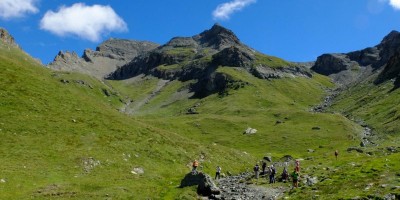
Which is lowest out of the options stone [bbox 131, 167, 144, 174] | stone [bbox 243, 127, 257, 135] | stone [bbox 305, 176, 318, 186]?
stone [bbox 305, 176, 318, 186]

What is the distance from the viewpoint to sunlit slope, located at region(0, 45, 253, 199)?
1950 inches

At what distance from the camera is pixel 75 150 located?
6144cm

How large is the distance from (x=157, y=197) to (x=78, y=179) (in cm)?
1106

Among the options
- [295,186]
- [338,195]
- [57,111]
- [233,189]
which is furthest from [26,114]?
[338,195]

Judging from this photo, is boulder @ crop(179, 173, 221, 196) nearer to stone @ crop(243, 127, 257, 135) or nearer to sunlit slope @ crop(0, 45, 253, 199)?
sunlit slope @ crop(0, 45, 253, 199)

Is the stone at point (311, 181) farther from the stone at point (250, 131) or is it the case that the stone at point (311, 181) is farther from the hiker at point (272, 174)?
the stone at point (250, 131)

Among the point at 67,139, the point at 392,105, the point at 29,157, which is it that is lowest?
the point at 29,157

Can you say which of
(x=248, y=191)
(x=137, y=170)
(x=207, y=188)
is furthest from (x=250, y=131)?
(x=207, y=188)

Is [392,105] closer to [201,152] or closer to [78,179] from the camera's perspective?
[201,152]

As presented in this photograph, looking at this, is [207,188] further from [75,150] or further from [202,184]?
[75,150]

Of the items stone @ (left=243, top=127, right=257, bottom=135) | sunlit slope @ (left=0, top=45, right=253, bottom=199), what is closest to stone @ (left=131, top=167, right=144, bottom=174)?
sunlit slope @ (left=0, top=45, right=253, bottom=199)

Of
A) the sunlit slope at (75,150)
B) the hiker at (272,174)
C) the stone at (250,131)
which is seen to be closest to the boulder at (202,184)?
the sunlit slope at (75,150)

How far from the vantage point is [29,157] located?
55.8m

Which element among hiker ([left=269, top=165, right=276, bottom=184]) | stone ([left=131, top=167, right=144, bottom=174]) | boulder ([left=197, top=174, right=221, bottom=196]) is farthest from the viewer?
stone ([left=131, top=167, right=144, bottom=174])
